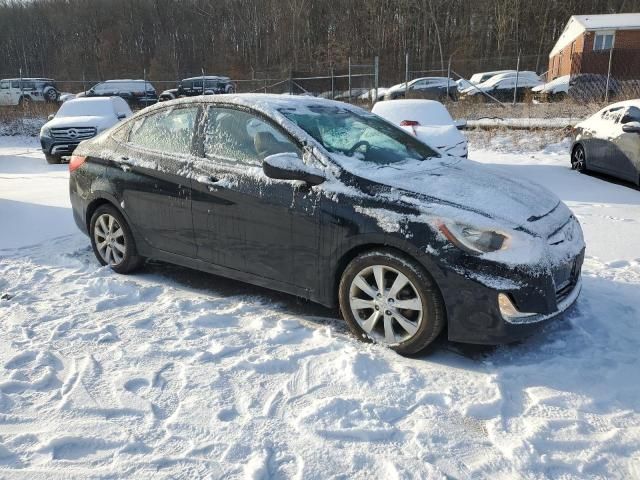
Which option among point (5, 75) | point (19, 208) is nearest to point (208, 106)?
point (19, 208)

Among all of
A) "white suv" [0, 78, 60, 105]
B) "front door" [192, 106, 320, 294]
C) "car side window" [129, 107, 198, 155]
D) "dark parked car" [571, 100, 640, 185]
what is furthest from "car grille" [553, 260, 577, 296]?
"white suv" [0, 78, 60, 105]

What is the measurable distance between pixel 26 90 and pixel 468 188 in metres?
35.9

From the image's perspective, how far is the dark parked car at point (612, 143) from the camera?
8.57m

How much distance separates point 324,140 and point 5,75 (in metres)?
69.2

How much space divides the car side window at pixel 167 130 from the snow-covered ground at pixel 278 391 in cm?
120

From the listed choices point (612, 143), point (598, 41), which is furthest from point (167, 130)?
point (598, 41)

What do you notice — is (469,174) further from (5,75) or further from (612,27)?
(5,75)

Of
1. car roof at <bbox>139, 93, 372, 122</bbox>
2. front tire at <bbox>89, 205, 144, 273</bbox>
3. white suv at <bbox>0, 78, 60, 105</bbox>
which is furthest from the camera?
white suv at <bbox>0, 78, 60, 105</bbox>

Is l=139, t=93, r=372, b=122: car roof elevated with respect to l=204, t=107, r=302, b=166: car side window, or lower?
elevated

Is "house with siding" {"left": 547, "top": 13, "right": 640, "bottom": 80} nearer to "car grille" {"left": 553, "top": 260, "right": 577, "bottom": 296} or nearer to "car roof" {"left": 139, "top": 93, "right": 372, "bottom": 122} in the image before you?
"car roof" {"left": 139, "top": 93, "right": 372, "bottom": 122}

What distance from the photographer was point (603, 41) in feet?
107

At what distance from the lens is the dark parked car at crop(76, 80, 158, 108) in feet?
104

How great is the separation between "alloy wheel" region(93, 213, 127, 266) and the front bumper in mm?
3047

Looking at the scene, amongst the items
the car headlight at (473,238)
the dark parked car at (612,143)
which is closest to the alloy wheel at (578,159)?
the dark parked car at (612,143)
